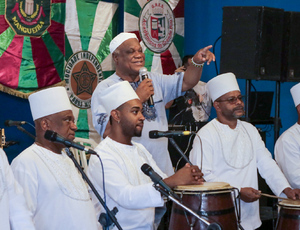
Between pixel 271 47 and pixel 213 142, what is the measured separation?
1.68 metres

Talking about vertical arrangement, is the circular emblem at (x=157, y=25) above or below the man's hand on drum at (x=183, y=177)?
above

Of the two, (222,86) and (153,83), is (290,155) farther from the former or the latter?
(153,83)

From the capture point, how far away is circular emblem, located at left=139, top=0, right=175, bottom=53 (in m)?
7.03

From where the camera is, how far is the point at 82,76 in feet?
20.8

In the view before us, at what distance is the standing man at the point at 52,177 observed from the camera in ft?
8.99

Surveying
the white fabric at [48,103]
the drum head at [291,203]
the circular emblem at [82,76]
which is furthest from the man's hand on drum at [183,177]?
the circular emblem at [82,76]

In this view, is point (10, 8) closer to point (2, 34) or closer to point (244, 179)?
point (2, 34)

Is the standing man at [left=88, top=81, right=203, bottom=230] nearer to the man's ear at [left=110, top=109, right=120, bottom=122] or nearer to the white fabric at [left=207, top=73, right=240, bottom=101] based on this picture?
the man's ear at [left=110, top=109, right=120, bottom=122]

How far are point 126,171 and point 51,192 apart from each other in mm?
534

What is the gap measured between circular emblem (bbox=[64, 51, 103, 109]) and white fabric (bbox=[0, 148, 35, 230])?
3.75 m

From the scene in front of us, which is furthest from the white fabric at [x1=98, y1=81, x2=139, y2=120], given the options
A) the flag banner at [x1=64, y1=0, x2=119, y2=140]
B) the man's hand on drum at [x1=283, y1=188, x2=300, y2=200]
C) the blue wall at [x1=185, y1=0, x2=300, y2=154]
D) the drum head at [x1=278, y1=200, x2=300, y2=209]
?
the blue wall at [x1=185, y1=0, x2=300, y2=154]

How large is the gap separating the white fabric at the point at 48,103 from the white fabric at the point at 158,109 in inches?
29.2

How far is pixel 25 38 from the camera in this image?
222 inches

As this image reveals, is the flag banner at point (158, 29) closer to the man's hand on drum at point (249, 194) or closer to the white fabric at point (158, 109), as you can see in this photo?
the white fabric at point (158, 109)
